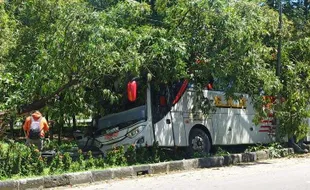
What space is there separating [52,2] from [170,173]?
775 cm

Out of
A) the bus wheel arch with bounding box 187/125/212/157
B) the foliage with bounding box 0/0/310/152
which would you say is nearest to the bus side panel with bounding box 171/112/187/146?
the bus wheel arch with bounding box 187/125/212/157

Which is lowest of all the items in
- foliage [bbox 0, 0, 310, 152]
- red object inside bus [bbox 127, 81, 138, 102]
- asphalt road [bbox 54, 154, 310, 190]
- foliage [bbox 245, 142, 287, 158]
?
asphalt road [bbox 54, 154, 310, 190]

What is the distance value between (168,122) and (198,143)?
151 centimetres

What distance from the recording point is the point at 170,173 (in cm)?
1182

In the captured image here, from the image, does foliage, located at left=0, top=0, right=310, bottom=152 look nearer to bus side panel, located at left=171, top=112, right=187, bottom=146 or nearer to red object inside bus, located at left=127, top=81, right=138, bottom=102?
red object inside bus, located at left=127, top=81, right=138, bottom=102

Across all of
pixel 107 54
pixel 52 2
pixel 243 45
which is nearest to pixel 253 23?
pixel 243 45

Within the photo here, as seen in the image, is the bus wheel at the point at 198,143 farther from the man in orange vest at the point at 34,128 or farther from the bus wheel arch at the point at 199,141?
the man in orange vest at the point at 34,128

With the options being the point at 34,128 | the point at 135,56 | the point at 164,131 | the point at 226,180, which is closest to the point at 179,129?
the point at 164,131

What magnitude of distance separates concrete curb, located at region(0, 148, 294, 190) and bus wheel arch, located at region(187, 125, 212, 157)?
2.35 feet

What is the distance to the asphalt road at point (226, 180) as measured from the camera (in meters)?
8.97

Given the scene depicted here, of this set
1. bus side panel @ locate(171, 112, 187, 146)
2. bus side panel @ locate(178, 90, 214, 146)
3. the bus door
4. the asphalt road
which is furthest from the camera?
bus side panel @ locate(178, 90, 214, 146)

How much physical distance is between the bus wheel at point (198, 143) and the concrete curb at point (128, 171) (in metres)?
0.69

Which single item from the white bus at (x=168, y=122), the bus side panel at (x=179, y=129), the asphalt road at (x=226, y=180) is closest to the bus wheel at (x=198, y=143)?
the white bus at (x=168, y=122)

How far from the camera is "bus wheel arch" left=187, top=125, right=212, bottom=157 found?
45.3 feet
